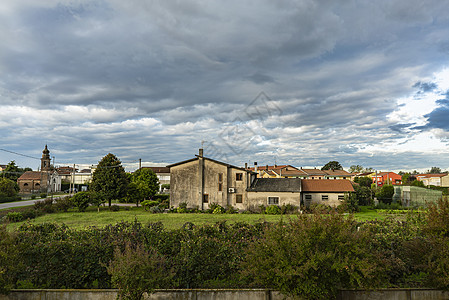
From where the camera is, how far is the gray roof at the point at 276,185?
33.2 meters

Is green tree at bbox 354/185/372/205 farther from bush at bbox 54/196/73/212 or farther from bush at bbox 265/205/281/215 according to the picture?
bush at bbox 54/196/73/212

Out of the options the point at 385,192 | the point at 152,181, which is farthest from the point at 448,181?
the point at 152,181

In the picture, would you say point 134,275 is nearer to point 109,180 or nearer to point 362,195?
point 109,180

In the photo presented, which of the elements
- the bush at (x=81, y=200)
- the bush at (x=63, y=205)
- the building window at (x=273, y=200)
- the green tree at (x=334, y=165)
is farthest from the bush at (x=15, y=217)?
the green tree at (x=334, y=165)

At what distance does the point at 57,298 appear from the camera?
728 cm

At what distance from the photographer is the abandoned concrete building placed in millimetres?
33406

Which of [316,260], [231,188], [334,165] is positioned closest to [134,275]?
[316,260]

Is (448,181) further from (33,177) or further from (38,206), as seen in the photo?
(33,177)

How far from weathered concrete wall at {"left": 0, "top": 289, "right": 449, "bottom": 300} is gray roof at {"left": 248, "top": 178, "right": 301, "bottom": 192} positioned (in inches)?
998

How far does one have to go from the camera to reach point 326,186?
3481 centimetres

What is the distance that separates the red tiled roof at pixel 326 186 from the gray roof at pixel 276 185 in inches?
54.3

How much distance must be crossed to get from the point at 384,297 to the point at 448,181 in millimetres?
72125

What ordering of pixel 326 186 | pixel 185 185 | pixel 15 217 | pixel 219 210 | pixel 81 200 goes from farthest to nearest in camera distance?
pixel 185 185, pixel 326 186, pixel 81 200, pixel 219 210, pixel 15 217

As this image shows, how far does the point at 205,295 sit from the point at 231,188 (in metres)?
27.0
